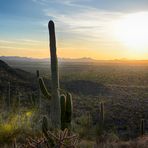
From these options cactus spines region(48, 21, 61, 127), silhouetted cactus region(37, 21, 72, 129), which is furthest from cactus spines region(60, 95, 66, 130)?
cactus spines region(48, 21, 61, 127)

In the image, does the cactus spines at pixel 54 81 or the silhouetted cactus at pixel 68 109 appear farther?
the silhouetted cactus at pixel 68 109

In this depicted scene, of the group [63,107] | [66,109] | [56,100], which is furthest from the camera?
[66,109]

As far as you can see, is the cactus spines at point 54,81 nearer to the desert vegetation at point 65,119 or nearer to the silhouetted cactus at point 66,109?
the desert vegetation at point 65,119

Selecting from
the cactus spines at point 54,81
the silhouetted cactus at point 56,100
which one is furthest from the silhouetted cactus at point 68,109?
the cactus spines at point 54,81

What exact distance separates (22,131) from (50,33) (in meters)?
7.16

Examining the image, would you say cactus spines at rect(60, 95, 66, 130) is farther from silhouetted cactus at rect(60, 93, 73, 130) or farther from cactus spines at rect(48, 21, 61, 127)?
cactus spines at rect(48, 21, 61, 127)

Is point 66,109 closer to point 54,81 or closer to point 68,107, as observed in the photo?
point 68,107

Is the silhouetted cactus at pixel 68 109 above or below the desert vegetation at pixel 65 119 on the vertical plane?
above

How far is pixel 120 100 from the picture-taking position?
35.1m

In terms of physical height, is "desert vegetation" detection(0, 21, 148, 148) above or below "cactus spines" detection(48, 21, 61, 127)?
below

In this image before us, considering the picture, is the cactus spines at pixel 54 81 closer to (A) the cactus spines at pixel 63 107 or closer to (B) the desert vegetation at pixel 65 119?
(B) the desert vegetation at pixel 65 119

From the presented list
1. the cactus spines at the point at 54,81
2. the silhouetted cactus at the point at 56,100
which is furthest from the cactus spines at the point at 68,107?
the cactus spines at the point at 54,81

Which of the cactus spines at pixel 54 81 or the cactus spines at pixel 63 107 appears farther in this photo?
the cactus spines at pixel 63 107

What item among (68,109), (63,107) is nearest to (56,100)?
(63,107)
